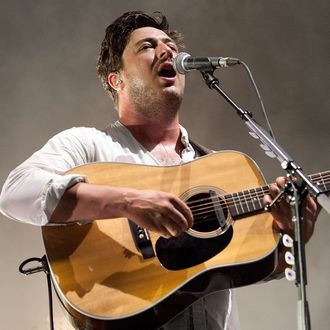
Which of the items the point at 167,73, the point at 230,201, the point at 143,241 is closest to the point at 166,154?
the point at 167,73

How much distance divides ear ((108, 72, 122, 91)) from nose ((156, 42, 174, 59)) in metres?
0.25

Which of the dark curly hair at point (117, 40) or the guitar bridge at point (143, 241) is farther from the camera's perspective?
the dark curly hair at point (117, 40)

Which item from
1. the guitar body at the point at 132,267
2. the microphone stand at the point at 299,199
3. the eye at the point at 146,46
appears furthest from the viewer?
the eye at the point at 146,46

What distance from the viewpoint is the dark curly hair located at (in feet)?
9.06

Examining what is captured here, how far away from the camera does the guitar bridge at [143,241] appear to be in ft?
6.10

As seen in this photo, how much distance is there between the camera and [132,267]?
183cm

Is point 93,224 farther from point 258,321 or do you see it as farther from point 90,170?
point 258,321

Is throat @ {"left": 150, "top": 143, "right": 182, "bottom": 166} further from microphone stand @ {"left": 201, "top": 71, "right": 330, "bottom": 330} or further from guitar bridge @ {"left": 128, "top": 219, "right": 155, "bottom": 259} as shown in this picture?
microphone stand @ {"left": 201, "top": 71, "right": 330, "bottom": 330}

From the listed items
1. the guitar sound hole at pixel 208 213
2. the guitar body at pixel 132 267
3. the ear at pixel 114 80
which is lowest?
the guitar body at pixel 132 267

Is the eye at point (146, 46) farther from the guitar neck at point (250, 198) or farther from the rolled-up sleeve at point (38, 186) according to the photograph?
the guitar neck at point (250, 198)

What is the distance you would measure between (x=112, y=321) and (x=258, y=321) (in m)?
1.39

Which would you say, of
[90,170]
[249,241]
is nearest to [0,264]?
[90,170]

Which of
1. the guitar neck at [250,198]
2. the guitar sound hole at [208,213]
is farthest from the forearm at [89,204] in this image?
the guitar neck at [250,198]

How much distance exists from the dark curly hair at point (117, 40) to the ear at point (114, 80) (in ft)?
0.07
